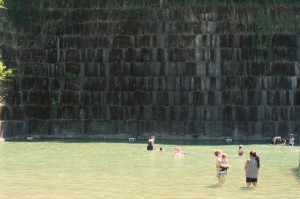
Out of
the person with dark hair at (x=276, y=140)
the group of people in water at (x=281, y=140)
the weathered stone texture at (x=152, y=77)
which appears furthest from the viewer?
the weathered stone texture at (x=152, y=77)

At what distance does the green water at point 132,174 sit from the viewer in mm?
21578

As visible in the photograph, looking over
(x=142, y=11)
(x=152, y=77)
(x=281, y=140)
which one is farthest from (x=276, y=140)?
(x=142, y=11)

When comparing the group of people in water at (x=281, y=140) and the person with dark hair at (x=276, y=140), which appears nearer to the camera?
the group of people in water at (x=281, y=140)

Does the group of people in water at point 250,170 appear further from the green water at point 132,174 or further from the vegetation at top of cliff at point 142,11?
the vegetation at top of cliff at point 142,11

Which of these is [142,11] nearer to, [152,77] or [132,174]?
[152,77]

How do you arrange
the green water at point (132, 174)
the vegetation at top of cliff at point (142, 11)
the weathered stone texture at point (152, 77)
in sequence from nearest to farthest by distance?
the green water at point (132, 174) → the weathered stone texture at point (152, 77) → the vegetation at top of cliff at point (142, 11)

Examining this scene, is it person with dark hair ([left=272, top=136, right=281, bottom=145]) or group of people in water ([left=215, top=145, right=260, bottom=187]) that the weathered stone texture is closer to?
person with dark hair ([left=272, top=136, right=281, bottom=145])

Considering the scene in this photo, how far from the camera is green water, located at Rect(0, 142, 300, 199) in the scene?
21.6 metres

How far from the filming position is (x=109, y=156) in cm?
3772

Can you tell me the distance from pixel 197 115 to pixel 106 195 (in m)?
34.8

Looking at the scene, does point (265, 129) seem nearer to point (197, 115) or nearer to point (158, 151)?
point (197, 115)

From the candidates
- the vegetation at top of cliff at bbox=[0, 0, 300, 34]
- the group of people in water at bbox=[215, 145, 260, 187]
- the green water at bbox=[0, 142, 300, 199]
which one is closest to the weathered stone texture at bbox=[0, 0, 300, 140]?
the vegetation at top of cliff at bbox=[0, 0, 300, 34]

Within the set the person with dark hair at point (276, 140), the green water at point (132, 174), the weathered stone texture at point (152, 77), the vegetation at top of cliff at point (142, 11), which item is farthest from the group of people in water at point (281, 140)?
the vegetation at top of cliff at point (142, 11)

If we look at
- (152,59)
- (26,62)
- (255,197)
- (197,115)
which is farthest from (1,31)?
(255,197)
